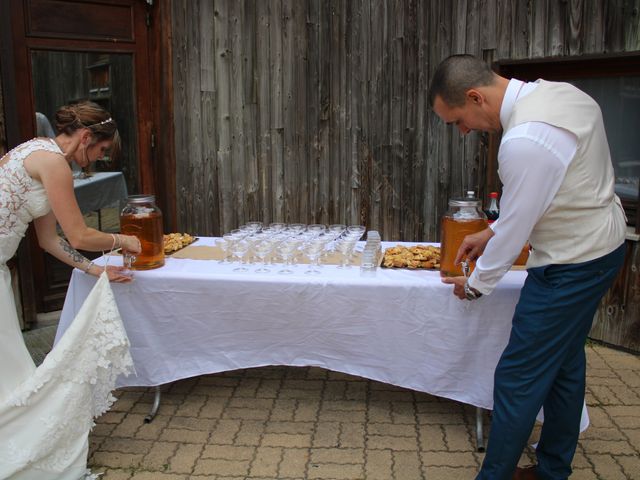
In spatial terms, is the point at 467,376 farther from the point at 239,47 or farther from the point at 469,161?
the point at 239,47

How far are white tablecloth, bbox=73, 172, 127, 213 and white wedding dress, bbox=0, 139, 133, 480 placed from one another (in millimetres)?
2578

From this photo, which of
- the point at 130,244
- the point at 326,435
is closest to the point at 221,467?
the point at 326,435

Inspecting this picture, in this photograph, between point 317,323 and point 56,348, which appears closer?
point 56,348

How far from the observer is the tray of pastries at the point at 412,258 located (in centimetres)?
320

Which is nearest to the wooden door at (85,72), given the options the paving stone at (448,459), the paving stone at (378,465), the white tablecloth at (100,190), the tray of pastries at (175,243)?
the white tablecloth at (100,190)

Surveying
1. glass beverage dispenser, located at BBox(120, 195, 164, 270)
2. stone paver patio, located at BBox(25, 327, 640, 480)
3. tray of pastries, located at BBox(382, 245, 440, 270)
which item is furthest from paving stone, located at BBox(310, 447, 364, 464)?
glass beverage dispenser, located at BBox(120, 195, 164, 270)

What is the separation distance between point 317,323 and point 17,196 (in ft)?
5.17

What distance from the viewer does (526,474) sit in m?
2.74

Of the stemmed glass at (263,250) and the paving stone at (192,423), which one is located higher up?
the stemmed glass at (263,250)

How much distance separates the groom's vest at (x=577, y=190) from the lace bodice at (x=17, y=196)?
212 cm

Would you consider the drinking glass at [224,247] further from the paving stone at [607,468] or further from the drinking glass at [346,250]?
the paving stone at [607,468]

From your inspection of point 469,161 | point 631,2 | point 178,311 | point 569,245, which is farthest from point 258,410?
point 631,2

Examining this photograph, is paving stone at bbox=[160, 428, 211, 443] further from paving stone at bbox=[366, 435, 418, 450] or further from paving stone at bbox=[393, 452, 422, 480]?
paving stone at bbox=[393, 452, 422, 480]

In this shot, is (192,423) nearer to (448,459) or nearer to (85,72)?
(448,459)
